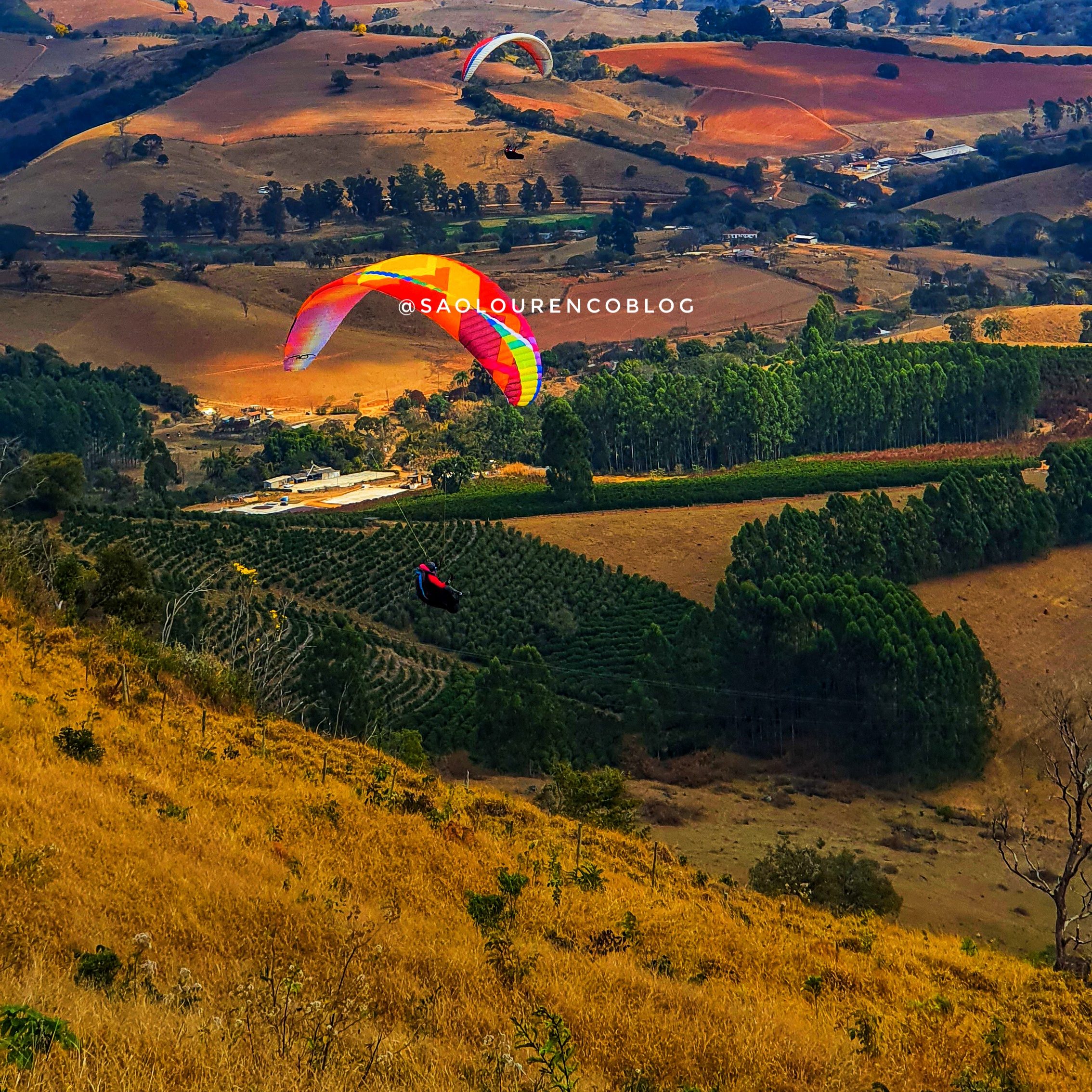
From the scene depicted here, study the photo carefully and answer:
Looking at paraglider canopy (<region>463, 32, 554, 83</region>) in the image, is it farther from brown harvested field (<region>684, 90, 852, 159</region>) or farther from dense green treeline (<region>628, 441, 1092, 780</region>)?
brown harvested field (<region>684, 90, 852, 159</region>)

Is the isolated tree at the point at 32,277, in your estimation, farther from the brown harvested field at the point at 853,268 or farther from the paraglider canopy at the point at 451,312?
the paraglider canopy at the point at 451,312

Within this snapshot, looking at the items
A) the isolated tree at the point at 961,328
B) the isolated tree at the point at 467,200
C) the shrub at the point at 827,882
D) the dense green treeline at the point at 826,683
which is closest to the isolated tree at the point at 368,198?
the isolated tree at the point at 467,200

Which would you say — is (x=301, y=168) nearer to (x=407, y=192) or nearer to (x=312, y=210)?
(x=312, y=210)

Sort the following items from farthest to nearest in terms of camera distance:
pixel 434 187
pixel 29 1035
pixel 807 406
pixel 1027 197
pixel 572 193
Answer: pixel 1027 197 → pixel 572 193 → pixel 434 187 → pixel 807 406 → pixel 29 1035

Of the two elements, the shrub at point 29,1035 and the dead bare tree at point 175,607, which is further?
the dead bare tree at point 175,607

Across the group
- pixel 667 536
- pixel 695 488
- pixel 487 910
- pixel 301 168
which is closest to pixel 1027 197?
pixel 301 168
